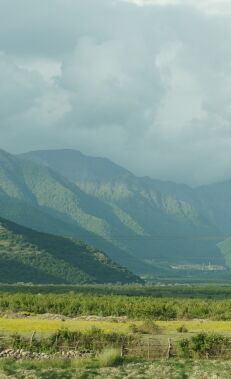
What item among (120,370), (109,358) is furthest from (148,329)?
(120,370)

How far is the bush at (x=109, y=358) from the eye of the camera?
64.2m

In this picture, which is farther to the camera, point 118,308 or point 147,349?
point 118,308

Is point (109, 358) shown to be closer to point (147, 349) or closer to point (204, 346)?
point (147, 349)

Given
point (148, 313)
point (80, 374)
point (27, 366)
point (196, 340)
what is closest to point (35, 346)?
point (27, 366)

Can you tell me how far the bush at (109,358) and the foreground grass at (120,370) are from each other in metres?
0.42

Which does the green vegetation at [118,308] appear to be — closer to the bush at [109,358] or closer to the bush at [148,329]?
the bush at [148,329]

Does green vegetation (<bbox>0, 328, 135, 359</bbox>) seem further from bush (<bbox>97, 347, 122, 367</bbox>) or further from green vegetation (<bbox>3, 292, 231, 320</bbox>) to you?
green vegetation (<bbox>3, 292, 231, 320</bbox>)

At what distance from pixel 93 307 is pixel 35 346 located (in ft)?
202

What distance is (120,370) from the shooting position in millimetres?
61844

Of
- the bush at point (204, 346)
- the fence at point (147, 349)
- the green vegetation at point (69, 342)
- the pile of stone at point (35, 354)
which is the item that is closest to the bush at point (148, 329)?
the green vegetation at point (69, 342)

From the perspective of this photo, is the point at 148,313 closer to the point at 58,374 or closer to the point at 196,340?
the point at 196,340

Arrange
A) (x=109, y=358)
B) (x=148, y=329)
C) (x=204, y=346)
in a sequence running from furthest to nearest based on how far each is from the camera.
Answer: (x=148, y=329), (x=204, y=346), (x=109, y=358)

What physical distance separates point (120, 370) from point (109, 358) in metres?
2.79

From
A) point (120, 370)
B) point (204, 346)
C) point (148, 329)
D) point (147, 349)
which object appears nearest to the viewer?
point (120, 370)
